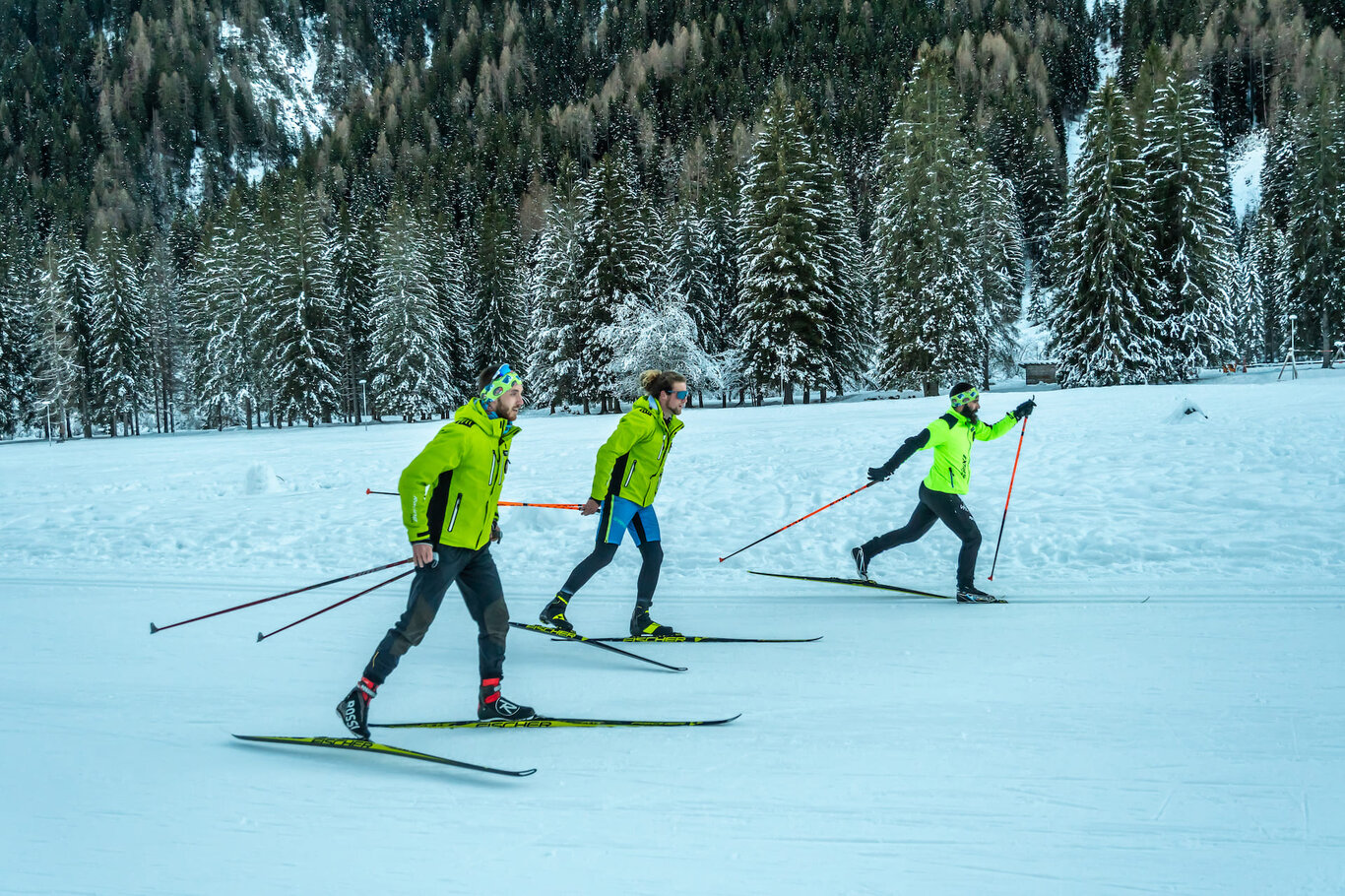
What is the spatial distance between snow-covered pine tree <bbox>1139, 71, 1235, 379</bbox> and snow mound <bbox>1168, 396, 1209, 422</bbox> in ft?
57.5

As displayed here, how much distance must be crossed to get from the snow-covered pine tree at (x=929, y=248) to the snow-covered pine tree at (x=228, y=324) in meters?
32.0

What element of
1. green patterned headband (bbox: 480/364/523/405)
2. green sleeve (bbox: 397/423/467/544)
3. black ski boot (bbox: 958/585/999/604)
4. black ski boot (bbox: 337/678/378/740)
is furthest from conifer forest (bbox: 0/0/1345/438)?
black ski boot (bbox: 337/678/378/740)

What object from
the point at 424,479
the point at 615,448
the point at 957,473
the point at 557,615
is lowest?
the point at 557,615

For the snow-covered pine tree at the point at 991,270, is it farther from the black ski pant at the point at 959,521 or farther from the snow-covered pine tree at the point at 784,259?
the black ski pant at the point at 959,521

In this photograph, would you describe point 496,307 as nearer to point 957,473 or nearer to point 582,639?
point 957,473

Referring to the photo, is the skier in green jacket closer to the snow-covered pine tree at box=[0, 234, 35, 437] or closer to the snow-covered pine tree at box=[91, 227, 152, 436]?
the snow-covered pine tree at box=[91, 227, 152, 436]

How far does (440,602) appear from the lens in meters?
4.40

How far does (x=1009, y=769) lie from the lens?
3.75 m

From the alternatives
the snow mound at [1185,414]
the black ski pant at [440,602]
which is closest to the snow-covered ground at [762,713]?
the black ski pant at [440,602]

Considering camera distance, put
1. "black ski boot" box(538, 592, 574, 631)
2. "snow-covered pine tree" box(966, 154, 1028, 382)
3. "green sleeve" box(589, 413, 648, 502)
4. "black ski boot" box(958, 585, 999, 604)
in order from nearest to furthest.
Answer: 1. "green sleeve" box(589, 413, 648, 502)
2. "black ski boot" box(538, 592, 574, 631)
3. "black ski boot" box(958, 585, 999, 604)
4. "snow-covered pine tree" box(966, 154, 1028, 382)

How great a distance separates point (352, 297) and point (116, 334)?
14.3m

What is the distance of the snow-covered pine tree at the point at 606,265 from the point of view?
3666 centimetres

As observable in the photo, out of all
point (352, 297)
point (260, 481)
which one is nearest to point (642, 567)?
point (260, 481)

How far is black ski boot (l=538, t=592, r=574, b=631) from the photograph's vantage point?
21.0ft
